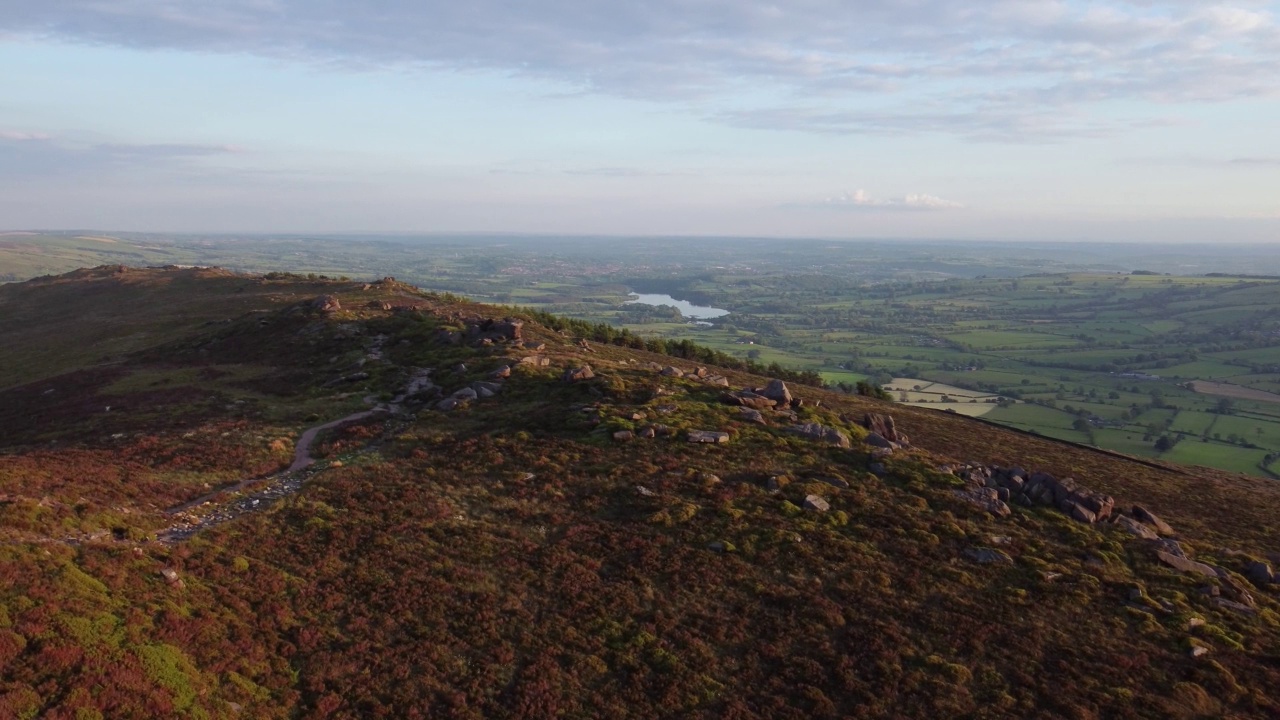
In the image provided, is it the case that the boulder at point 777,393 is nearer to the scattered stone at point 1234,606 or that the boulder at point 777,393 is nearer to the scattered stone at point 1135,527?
the scattered stone at point 1135,527

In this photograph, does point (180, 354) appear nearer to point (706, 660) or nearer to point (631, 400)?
point (631, 400)

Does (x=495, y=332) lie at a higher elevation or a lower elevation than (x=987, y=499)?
higher

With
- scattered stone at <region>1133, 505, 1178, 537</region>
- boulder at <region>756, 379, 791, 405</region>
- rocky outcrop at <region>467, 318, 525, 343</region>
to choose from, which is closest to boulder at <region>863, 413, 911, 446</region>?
boulder at <region>756, 379, 791, 405</region>

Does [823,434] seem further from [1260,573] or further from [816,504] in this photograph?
[1260,573]

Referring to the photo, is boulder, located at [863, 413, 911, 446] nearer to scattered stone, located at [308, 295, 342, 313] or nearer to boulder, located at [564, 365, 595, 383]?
boulder, located at [564, 365, 595, 383]

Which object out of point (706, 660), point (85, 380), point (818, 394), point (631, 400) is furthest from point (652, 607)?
point (85, 380)

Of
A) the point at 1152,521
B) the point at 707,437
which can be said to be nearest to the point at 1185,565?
the point at 1152,521

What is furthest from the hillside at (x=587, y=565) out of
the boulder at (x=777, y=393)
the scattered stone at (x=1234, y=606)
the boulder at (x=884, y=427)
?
the boulder at (x=884, y=427)
